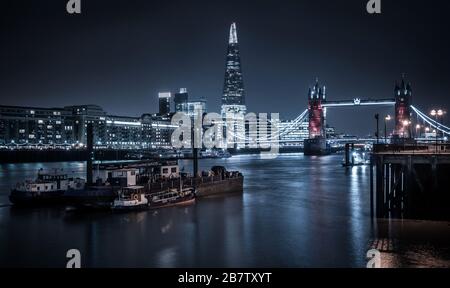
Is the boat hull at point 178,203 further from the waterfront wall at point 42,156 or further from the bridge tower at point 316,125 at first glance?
the bridge tower at point 316,125

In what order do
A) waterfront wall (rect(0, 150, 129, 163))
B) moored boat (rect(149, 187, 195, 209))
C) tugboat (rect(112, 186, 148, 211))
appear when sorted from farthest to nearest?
1. waterfront wall (rect(0, 150, 129, 163))
2. moored boat (rect(149, 187, 195, 209))
3. tugboat (rect(112, 186, 148, 211))

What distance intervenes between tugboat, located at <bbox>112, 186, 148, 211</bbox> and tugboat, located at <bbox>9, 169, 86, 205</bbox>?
348 cm

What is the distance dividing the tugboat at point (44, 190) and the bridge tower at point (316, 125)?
12029cm

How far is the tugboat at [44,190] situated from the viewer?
31172 mm

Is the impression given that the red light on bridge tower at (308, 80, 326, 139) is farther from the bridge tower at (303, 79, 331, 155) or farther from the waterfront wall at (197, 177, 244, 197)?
the waterfront wall at (197, 177, 244, 197)

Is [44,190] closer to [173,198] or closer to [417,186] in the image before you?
[173,198]

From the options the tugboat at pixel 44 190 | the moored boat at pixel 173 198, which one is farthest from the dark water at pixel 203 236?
the tugboat at pixel 44 190

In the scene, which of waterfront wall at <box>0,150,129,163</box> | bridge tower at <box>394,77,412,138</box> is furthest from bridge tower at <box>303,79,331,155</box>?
waterfront wall at <box>0,150,129,163</box>

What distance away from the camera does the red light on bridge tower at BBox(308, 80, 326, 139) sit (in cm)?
15032

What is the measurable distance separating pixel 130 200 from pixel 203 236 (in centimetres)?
685

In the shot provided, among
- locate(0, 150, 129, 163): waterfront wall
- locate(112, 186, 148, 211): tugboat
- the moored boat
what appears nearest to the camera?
locate(112, 186, 148, 211): tugboat

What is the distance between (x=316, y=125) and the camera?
152 metres

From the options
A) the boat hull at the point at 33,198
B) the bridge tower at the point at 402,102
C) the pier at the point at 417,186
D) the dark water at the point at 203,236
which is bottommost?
the dark water at the point at 203,236
